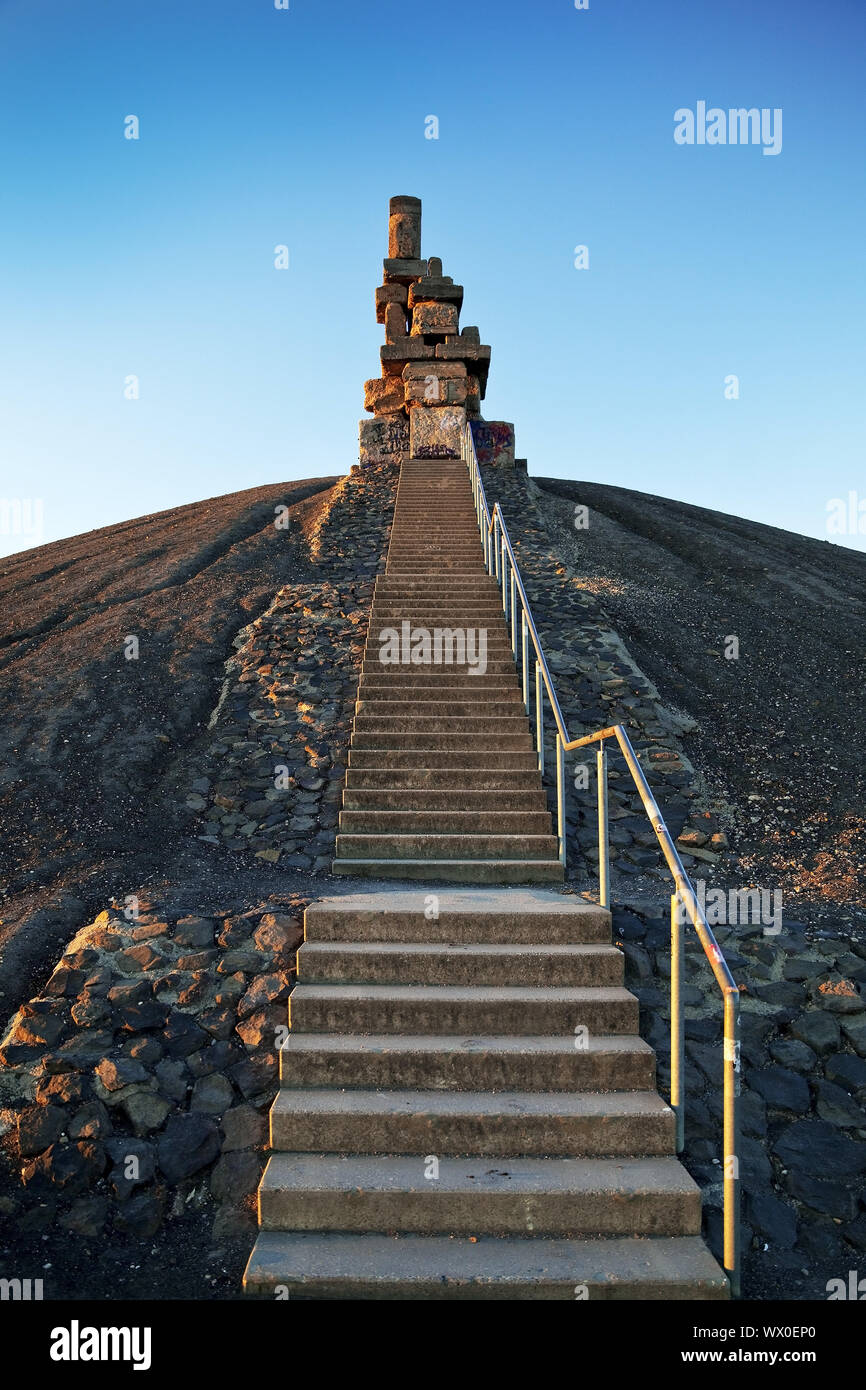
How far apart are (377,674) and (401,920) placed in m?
4.08

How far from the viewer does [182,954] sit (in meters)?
5.04

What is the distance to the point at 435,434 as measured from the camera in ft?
62.7

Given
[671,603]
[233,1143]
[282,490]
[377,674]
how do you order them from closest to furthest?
[233,1143], [377,674], [671,603], [282,490]

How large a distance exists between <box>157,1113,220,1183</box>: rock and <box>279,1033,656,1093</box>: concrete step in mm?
426

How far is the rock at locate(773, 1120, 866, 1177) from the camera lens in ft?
13.1

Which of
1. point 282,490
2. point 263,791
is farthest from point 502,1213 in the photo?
point 282,490

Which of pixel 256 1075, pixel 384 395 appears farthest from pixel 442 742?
pixel 384 395

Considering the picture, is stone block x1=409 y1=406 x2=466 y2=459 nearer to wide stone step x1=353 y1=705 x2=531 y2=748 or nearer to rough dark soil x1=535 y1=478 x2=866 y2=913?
rough dark soil x1=535 y1=478 x2=866 y2=913

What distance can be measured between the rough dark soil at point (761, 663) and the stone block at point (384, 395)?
14.7 feet

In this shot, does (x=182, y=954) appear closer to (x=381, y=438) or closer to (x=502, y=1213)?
(x=502, y=1213)

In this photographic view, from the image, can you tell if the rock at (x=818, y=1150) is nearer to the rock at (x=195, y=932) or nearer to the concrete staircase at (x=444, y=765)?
the concrete staircase at (x=444, y=765)

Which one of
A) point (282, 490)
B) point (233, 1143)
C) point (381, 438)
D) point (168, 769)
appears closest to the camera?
point (233, 1143)

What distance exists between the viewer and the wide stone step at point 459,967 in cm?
465

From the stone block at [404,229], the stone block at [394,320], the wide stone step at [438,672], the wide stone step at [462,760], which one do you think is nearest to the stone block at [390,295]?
the stone block at [394,320]
